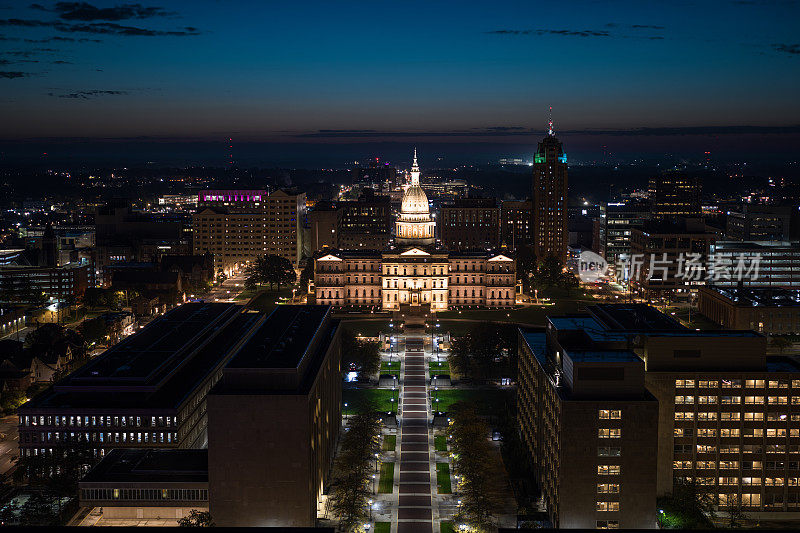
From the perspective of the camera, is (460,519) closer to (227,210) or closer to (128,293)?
(128,293)

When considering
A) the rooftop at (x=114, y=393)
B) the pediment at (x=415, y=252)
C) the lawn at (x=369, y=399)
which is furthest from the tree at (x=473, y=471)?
the pediment at (x=415, y=252)

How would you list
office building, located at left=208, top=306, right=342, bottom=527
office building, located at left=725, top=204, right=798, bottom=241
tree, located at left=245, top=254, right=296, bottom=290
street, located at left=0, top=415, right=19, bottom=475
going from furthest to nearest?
office building, located at left=725, top=204, right=798, bottom=241, tree, located at left=245, top=254, right=296, bottom=290, street, located at left=0, top=415, right=19, bottom=475, office building, located at left=208, top=306, right=342, bottom=527

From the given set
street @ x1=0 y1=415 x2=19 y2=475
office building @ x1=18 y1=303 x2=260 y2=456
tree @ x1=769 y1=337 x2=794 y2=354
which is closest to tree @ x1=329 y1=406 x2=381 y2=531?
office building @ x1=18 y1=303 x2=260 y2=456

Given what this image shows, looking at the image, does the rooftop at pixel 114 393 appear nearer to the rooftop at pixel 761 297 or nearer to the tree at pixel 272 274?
the tree at pixel 272 274

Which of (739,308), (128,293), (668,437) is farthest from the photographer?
(128,293)

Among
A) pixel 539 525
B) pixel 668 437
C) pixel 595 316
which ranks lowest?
pixel 539 525

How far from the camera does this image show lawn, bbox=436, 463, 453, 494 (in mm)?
67875

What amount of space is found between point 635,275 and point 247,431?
114m

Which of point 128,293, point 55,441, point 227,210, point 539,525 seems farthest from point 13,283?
point 539,525

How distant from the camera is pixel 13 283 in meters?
148

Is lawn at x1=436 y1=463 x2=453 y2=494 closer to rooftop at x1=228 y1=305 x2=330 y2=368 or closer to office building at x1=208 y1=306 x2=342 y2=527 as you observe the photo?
office building at x1=208 y1=306 x2=342 y2=527

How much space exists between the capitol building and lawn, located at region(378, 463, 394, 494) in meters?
81.2

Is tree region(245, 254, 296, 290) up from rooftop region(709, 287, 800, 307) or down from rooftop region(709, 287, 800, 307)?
down

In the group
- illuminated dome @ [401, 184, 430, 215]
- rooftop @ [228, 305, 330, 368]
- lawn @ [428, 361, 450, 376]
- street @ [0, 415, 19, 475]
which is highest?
illuminated dome @ [401, 184, 430, 215]
